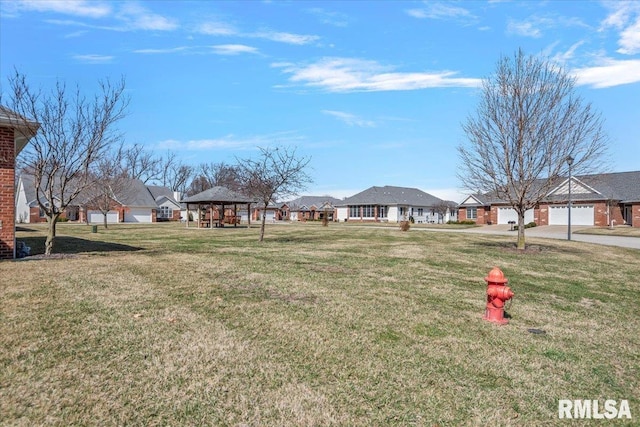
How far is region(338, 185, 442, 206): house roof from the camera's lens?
66938mm

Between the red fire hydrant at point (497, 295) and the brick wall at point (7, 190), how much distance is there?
12.3 metres

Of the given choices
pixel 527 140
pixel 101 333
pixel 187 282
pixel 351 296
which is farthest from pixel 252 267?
pixel 527 140

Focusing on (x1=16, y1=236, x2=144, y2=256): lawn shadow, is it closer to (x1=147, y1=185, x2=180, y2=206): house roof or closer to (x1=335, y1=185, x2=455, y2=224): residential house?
(x1=335, y1=185, x2=455, y2=224): residential house

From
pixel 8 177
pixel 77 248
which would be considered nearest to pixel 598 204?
pixel 77 248

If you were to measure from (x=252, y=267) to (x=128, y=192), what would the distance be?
5652cm

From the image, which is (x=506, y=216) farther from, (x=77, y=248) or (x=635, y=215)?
(x=77, y=248)

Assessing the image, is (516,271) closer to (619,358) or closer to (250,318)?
(619,358)

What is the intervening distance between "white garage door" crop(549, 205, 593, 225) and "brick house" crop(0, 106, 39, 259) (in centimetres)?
4854

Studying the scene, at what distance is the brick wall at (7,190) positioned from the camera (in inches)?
447

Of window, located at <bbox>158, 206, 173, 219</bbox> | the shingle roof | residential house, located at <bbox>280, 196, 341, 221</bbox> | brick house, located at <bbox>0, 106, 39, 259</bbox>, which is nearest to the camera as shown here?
brick house, located at <bbox>0, 106, 39, 259</bbox>

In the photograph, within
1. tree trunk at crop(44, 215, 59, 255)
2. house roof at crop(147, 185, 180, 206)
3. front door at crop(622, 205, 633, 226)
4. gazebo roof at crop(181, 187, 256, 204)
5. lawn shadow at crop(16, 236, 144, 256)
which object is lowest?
lawn shadow at crop(16, 236, 144, 256)

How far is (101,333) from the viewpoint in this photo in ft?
17.4

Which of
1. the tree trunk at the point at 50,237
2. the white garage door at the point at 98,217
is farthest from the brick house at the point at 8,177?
the white garage door at the point at 98,217

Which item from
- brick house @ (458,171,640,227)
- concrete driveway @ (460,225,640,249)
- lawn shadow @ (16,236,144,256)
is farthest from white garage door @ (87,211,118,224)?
brick house @ (458,171,640,227)
